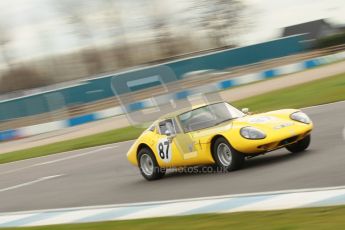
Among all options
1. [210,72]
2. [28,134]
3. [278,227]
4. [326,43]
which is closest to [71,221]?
[278,227]

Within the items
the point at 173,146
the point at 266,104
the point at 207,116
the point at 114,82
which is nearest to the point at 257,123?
the point at 207,116

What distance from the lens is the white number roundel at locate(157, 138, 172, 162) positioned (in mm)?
10594

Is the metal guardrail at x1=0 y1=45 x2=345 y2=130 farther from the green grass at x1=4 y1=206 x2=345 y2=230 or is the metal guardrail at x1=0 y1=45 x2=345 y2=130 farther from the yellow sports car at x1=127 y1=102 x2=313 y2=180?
the green grass at x1=4 y1=206 x2=345 y2=230

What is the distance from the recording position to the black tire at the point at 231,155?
374 inches

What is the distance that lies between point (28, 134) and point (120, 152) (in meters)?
14.9

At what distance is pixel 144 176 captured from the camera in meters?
11.3

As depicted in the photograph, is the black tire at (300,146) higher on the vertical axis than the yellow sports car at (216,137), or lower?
lower

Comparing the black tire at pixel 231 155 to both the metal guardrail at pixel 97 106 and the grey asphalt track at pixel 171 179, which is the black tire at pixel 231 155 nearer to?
the grey asphalt track at pixel 171 179

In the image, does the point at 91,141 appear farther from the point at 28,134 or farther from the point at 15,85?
the point at 15,85

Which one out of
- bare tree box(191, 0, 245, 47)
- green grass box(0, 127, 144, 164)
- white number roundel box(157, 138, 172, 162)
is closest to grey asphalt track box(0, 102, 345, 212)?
white number roundel box(157, 138, 172, 162)

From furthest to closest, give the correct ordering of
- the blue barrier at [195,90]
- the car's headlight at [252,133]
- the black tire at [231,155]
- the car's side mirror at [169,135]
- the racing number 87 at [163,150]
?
the blue barrier at [195,90]
the racing number 87 at [163,150]
the car's side mirror at [169,135]
the black tire at [231,155]
the car's headlight at [252,133]

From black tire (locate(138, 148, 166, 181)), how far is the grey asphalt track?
0.47 ft

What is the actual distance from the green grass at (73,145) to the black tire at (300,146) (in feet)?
32.0

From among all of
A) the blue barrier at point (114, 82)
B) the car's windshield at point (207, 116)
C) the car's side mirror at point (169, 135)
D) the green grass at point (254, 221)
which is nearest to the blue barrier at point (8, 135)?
the blue barrier at point (114, 82)
